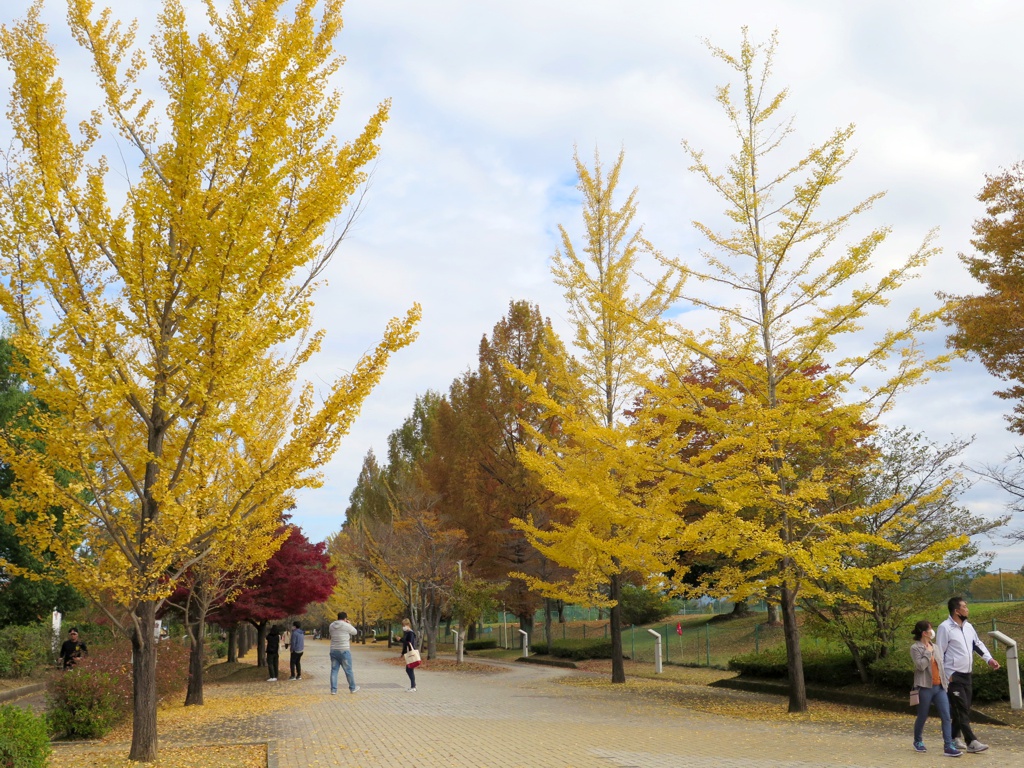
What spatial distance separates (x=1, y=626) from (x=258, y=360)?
985 inches

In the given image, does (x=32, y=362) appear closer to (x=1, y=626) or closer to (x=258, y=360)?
(x=258, y=360)

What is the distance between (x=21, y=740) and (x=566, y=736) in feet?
21.2

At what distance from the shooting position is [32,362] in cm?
792

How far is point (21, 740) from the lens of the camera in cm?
669

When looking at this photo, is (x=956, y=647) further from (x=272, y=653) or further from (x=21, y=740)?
(x=272, y=653)

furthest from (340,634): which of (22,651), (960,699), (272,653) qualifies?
(22,651)

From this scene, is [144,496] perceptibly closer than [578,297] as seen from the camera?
Yes

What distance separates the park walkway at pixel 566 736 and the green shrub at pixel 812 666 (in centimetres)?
105

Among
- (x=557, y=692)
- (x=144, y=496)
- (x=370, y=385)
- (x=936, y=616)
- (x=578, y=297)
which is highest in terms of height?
(x=578, y=297)

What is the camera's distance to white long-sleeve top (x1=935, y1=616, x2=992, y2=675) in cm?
939

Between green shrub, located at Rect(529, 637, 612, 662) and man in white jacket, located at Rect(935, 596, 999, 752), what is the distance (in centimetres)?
1773

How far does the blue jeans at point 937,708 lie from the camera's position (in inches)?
352

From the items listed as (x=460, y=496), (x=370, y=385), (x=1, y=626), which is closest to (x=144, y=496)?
(x=370, y=385)

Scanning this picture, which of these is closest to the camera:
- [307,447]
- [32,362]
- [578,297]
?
[32,362]
